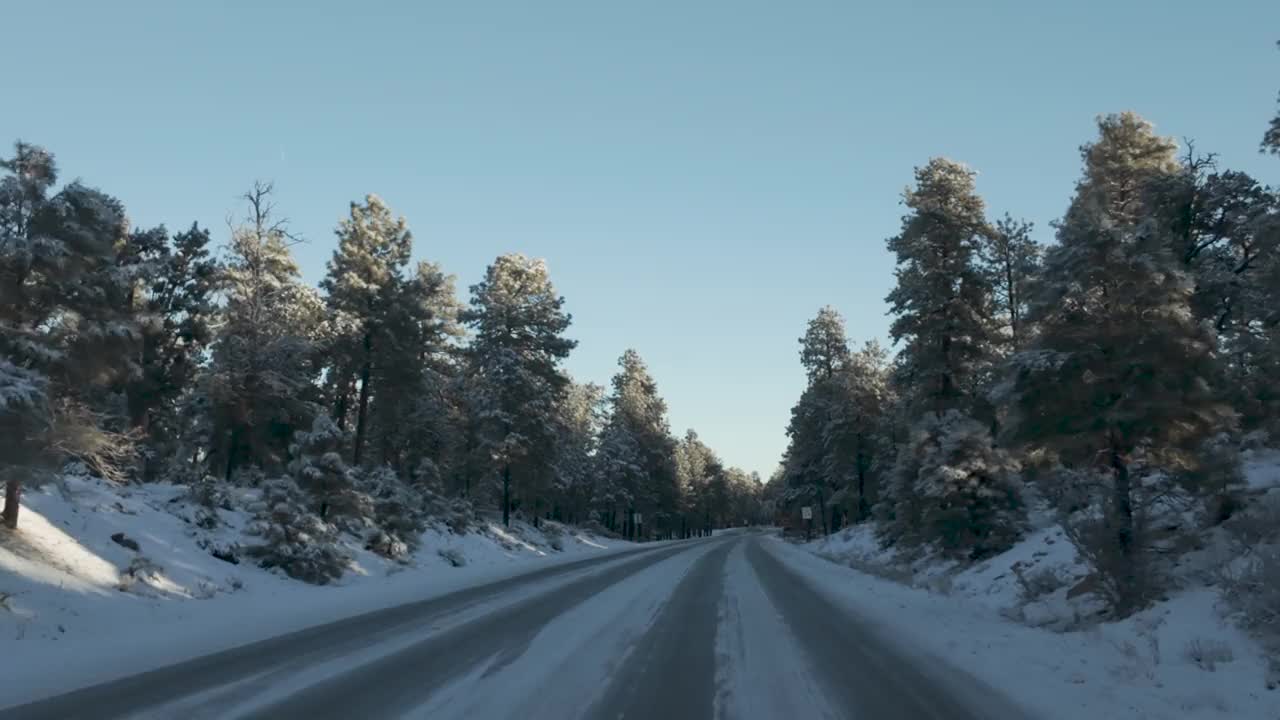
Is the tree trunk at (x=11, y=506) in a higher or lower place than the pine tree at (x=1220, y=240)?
lower

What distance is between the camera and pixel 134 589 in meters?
14.3

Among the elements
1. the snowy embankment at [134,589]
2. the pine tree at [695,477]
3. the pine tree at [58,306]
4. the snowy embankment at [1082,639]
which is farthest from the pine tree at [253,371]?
the pine tree at [695,477]

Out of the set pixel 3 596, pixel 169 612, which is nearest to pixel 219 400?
pixel 169 612

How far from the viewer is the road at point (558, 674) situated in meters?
7.30

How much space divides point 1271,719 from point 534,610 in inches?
457

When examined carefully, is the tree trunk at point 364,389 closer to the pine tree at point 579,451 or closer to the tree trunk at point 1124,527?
the pine tree at point 579,451

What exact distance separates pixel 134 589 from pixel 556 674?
978cm

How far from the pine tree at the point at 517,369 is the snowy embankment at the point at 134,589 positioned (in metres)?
20.9

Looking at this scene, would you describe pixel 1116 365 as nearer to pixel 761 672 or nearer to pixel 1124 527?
pixel 1124 527

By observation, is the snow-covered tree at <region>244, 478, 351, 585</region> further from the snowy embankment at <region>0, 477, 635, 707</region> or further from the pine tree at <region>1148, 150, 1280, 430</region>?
the pine tree at <region>1148, 150, 1280, 430</region>

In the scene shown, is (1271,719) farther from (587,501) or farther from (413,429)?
(587,501)

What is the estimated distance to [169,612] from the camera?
13.7 metres

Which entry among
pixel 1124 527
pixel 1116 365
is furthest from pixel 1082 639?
pixel 1116 365

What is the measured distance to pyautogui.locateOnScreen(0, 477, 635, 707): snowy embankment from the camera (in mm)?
10140
